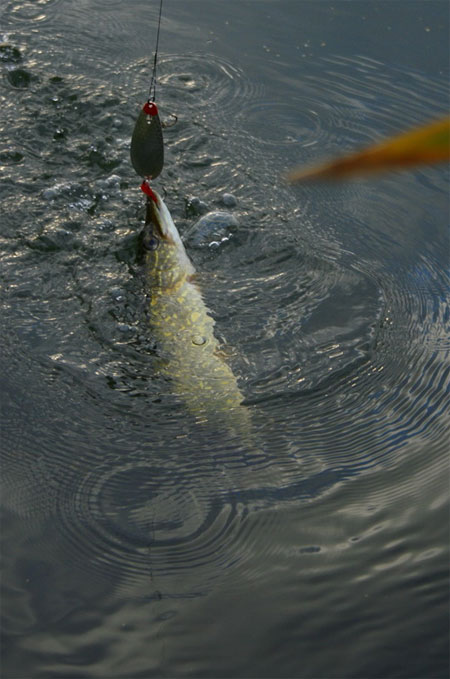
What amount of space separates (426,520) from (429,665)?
70 cm

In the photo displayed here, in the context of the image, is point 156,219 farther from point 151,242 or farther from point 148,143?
point 148,143

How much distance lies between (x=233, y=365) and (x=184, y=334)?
0.35 meters

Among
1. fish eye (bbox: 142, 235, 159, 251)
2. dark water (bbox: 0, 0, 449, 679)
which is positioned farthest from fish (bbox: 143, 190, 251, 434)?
dark water (bbox: 0, 0, 449, 679)

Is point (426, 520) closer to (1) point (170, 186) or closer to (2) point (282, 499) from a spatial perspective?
(2) point (282, 499)

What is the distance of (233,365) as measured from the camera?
11.8 feet

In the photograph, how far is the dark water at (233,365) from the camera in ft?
7.94

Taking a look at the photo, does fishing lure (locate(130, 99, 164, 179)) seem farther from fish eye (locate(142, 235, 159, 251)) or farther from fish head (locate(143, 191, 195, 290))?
fish eye (locate(142, 235, 159, 251))

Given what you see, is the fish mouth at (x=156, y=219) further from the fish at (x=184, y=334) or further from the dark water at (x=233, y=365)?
the dark water at (x=233, y=365)

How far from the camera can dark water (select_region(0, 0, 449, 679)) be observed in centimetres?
242

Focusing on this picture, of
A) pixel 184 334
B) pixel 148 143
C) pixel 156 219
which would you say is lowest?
pixel 184 334

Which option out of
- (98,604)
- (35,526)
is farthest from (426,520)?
(35,526)

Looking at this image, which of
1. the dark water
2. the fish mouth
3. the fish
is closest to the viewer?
the dark water

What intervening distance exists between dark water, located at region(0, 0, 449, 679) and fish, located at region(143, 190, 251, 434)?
108 millimetres

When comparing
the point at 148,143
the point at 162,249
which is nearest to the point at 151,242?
the point at 162,249
